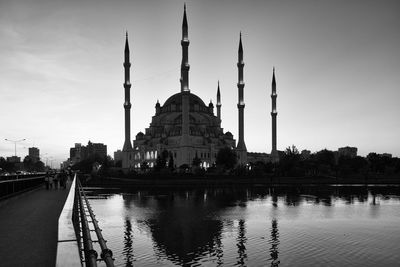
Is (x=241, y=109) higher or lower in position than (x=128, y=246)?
higher

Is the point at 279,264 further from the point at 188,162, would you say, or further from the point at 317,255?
the point at 188,162

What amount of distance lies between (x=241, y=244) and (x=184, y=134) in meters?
87.6

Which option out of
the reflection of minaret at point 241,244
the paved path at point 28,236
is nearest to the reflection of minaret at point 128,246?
the paved path at point 28,236

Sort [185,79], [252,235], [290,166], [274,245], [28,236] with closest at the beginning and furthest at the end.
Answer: [28,236] → [274,245] → [252,235] → [290,166] → [185,79]

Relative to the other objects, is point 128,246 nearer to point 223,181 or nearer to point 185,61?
point 223,181

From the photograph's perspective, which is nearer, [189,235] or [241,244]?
[241,244]

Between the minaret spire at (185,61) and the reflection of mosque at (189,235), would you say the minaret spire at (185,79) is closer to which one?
the minaret spire at (185,61)

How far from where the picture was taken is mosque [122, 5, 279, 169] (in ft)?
351

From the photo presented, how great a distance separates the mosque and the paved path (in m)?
81.3

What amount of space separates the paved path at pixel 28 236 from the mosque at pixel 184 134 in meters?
81.3

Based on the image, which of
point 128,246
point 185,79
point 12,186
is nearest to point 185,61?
point 185,79

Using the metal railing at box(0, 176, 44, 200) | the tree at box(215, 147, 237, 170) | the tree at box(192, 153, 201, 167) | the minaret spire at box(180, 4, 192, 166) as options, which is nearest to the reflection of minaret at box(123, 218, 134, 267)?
the metal railing at box(0, 176, 44, 200)

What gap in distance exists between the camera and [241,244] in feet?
58.0

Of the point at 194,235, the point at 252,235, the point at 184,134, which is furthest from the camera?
the point at 184,134
